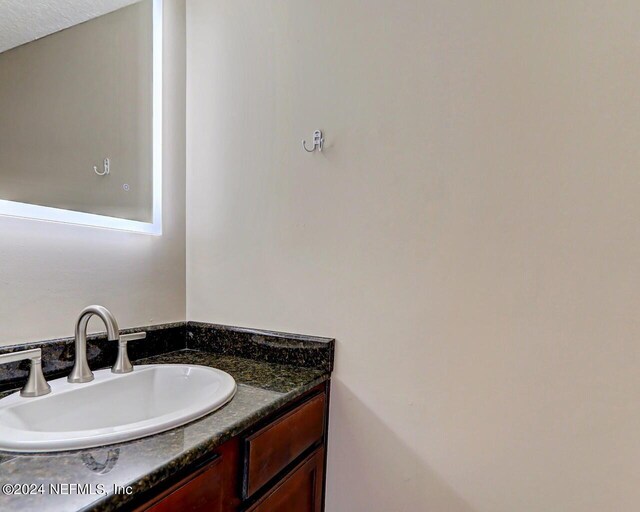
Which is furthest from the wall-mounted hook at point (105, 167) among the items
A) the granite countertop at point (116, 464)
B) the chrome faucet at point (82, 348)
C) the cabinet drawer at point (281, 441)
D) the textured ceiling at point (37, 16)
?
the cabinet drawer at point (281, 441)

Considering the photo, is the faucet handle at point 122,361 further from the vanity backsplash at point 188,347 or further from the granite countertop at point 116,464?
the granite countertop at point 116,464

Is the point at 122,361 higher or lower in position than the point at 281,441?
higher

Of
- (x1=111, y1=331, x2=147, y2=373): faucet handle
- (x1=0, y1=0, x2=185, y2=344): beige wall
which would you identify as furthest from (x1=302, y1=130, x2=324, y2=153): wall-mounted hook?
(x1=111, y1=331, x2=147, y2=373): faucet handle

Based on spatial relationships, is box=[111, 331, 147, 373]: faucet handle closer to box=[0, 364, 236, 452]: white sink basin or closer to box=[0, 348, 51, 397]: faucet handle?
box=[0, 364, 236, 452]: white sink basin

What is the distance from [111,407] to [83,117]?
91 cm

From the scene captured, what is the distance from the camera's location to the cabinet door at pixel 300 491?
3.00 feet

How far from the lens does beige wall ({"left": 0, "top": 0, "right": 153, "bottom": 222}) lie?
103cm

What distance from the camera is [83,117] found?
3.93 ft

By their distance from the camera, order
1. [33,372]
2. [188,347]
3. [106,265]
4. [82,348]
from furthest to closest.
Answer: [188,347] → [106,265] → [82,348] → [33,372]

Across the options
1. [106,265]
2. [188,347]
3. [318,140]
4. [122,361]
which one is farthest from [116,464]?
[318,140]

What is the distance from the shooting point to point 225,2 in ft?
4.56

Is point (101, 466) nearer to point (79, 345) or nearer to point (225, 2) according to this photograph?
point (79, 345)

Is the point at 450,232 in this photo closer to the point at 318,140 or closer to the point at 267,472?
the point at 318,140

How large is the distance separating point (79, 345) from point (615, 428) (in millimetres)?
1350
